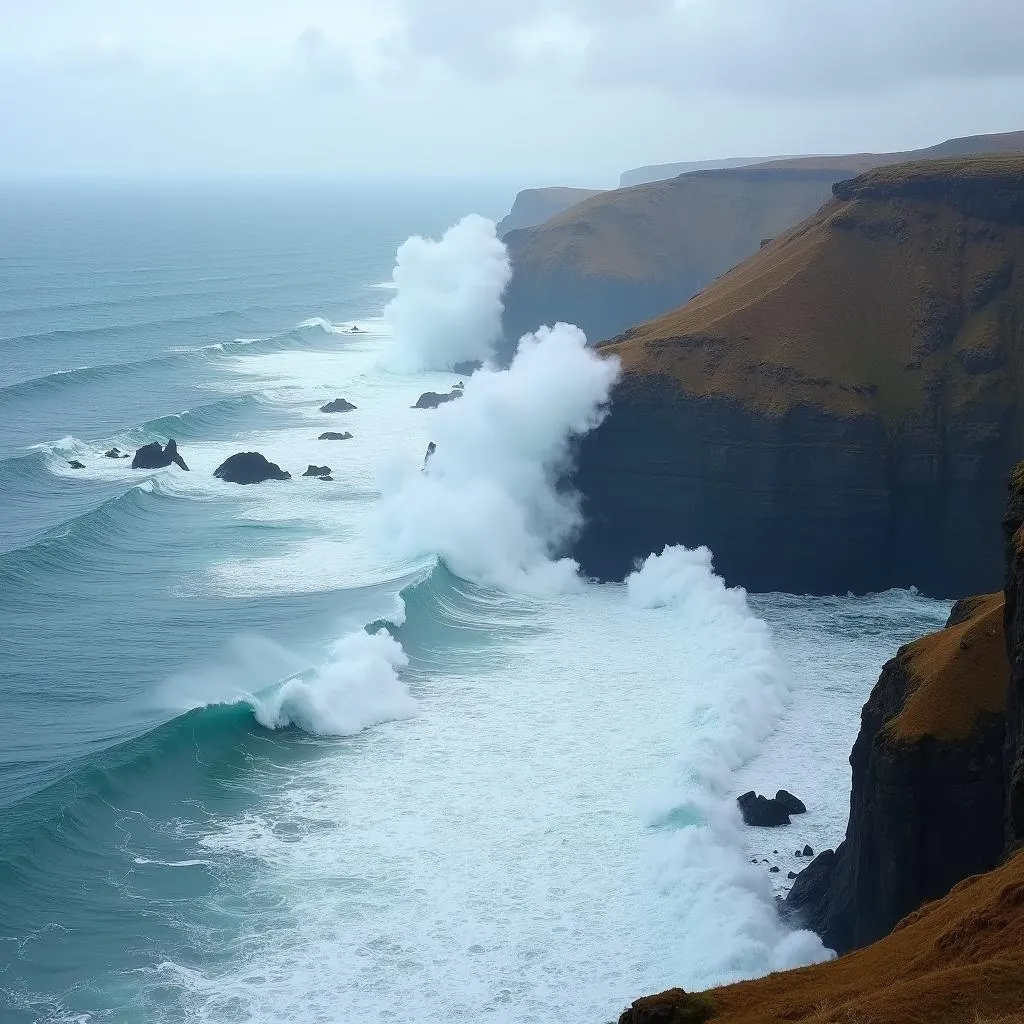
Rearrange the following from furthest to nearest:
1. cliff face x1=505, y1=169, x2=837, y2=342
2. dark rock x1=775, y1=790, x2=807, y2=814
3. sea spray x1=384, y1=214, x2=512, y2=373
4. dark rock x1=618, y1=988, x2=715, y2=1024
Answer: cliff face x1=505, y1=169, x2=837, y2=342, sea spray x1=384, y1=214, x2=512, y2=373, dark rock x1=775, y1=790, x2=807, y2=814, dark rock x1=618, y1=988, x2=715, y2=1024

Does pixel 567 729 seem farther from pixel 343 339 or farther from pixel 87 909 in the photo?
pixel 343 339

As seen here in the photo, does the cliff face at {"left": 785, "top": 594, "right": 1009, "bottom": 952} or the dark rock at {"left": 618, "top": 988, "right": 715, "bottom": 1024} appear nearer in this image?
the dark rock at {"left": 618, "top": 988, "right": 715, "bottom": 1024}

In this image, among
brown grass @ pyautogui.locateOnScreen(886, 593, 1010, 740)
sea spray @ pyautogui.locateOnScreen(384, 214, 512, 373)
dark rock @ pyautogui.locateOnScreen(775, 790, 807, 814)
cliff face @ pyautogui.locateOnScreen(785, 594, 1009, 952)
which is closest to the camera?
cliff face @ pyautogui.locateOnScreen(785, 594, 1009, 952)

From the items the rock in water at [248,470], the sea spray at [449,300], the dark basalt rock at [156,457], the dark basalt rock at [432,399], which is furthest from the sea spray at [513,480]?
the sea spray at [449,300]

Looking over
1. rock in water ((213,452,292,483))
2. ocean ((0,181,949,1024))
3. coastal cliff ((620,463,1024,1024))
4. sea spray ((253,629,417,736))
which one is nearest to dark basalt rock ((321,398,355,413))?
ocean ((0,181,949,1024))

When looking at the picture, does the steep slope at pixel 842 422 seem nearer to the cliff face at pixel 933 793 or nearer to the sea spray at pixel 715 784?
the sea spray at pixel 715 784

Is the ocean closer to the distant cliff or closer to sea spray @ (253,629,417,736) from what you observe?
sea spray @ (253,629,417,736)

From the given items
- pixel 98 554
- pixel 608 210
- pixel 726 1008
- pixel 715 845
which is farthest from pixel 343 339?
pixel 726 1008
